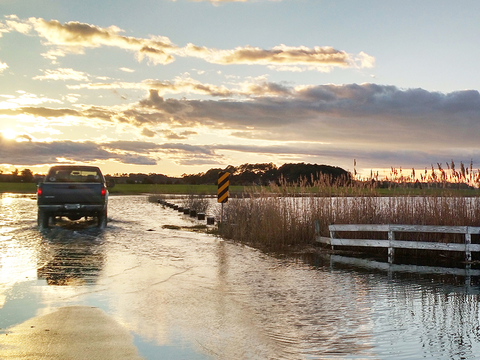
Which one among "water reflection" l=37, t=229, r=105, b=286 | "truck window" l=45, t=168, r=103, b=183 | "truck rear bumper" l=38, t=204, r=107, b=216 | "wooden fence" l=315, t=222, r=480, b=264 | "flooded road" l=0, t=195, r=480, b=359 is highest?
"truck window" l=45, t=168, r=103, b=183

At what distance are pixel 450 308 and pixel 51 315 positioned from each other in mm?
5647

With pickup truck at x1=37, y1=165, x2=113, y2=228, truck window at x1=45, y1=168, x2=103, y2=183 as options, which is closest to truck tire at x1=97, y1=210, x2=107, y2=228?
pickup truck at x1=37, y1=165, x2=113, y2=228

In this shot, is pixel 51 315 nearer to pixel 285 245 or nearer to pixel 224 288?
pixel 224 288

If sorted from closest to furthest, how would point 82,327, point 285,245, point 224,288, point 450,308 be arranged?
point 82,327 < point 450,308 < point 224,288 < point 285,245

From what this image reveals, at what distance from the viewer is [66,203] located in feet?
61.3

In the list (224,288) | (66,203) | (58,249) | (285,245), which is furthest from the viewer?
(66,203)

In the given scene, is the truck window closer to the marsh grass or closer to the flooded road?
the marsh grass

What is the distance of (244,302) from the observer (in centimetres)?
781

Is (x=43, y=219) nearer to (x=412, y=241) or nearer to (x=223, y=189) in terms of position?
(x=223, y=189)

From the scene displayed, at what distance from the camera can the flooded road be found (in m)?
5.73

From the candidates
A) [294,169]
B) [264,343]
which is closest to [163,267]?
[264,343]

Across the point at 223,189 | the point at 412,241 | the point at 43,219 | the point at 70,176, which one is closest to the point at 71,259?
the point at 43,219

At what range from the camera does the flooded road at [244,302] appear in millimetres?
5730

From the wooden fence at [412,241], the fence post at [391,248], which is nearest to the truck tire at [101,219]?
the wooden fence at [412,241]
